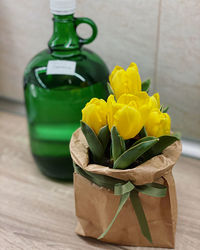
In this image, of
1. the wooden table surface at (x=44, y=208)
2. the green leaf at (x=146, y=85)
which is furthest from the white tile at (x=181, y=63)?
the green leaf at (x=146, y=85)

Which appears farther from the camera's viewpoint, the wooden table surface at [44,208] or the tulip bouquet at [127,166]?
Answer: the wooden table surface at [44,208]

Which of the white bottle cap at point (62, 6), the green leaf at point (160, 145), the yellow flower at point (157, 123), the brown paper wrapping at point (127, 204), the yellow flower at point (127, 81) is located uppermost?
the white bottle cap at point (62, 6)

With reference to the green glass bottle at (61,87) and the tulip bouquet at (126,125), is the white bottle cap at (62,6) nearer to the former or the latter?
the green glass bottle at (61,87)

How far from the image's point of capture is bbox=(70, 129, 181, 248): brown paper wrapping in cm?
52

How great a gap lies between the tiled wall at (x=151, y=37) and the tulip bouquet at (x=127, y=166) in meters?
0.26

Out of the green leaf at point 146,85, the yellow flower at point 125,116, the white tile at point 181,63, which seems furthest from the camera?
the white tile at point 181,63

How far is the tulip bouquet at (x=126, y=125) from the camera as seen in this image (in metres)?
0.50

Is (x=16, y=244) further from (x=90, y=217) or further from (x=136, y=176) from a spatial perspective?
(x=136, y=176)

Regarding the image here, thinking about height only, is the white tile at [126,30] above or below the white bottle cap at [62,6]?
below

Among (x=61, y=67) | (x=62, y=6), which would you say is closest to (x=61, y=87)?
(x=61, y=67)

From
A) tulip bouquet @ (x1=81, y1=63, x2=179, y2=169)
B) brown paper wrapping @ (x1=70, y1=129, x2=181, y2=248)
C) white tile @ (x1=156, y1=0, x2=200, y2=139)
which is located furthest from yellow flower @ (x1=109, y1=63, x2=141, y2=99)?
white tile @ (x1=156, y1=0, x2=200, y2=139)

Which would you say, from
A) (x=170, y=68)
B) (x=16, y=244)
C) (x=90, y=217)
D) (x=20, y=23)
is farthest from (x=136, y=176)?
(x=20, y=23)

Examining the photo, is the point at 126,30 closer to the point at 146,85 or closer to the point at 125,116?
the point at 146,85

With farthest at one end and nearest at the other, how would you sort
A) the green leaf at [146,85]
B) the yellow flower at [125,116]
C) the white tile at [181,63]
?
1. the white tile at [181,63]
2. the green leaf at [146,85]
3. the yellow flower at [125,116]
